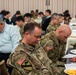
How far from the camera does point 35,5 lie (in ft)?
40.7

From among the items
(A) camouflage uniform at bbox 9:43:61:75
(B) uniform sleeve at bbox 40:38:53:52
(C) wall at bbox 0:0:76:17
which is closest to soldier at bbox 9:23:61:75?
(A) camouflage uniform at bbox 9:43:61:75

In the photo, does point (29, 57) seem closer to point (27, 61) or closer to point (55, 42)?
point (27, 61)

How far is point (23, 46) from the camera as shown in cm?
226

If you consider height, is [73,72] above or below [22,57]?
below

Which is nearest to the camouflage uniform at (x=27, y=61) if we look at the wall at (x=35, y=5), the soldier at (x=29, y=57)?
the soldier at (x=29, y=57)

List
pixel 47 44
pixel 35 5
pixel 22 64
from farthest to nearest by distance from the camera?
1. pixel 35 5
2. pixel 47 44
3. pixel 22 64

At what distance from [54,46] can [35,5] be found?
942 cm

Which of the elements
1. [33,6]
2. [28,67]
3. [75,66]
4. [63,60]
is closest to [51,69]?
[75,66]

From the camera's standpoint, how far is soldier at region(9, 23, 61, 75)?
84.8 inches

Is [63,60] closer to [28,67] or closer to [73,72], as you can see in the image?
[73,72]

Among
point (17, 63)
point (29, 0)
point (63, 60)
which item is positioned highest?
point (29, 0)

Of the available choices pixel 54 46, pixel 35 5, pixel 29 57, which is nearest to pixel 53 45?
pixel 54 46

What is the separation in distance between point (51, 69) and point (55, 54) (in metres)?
0.60

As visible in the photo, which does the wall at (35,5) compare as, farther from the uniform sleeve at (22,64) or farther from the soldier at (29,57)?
the uniform sleeve at (22,64)
